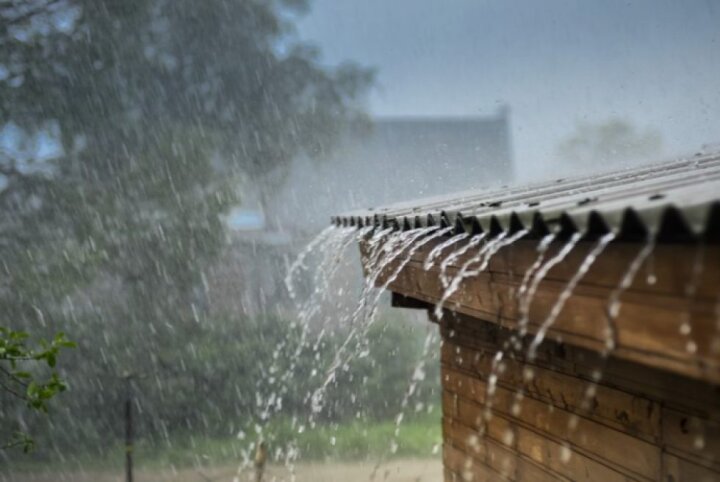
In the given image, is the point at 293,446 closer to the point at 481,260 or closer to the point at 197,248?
the point at 197,248

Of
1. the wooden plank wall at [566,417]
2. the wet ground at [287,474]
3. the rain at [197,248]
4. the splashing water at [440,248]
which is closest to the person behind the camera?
the wooden plank wall at [566,417]

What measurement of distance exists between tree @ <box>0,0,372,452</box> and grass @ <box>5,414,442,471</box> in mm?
731

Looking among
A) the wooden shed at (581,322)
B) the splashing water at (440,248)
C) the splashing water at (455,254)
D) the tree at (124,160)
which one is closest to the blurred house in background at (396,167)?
the tree at (124,160)

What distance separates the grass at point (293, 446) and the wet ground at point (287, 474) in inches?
7.9

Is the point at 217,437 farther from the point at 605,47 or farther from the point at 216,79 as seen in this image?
the point at 605,47

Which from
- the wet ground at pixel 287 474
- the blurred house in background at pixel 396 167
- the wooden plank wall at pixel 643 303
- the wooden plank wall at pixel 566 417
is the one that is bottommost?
the wet ground at pixel 287 474

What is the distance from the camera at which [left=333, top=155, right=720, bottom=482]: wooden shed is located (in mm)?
1326

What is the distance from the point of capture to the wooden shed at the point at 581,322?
1326mm

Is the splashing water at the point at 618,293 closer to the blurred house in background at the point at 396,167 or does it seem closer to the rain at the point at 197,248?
the rain at the point at 197,248

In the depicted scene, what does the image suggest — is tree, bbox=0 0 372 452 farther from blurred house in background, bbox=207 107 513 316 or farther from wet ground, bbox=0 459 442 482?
wet ground, bbox=0 459 442 482

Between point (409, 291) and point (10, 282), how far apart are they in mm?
11863


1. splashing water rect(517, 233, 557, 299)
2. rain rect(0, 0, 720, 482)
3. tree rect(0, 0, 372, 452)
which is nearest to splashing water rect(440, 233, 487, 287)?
splashing water rect(517, 233, 557, 299)

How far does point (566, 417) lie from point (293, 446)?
515 inches

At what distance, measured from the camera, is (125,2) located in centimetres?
1597
